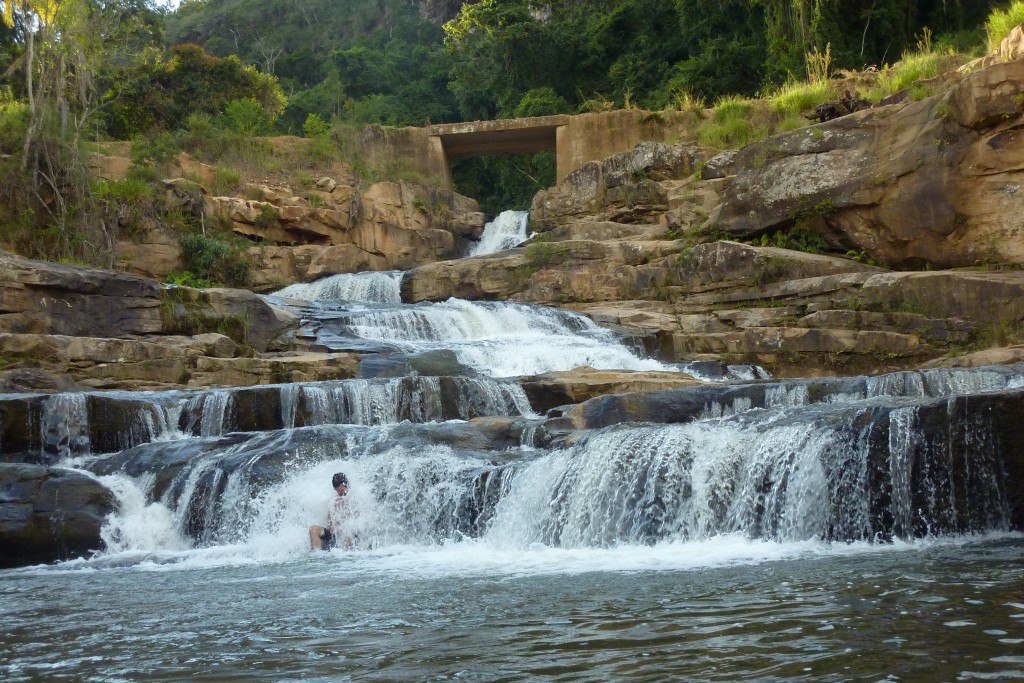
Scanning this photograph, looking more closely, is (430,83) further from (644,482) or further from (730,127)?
(644,482)

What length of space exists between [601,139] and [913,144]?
1027 centimetres

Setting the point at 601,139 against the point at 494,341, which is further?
the point at 601,139

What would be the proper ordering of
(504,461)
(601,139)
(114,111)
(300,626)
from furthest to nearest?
(114,111) → (601,139) → (504,461) → (300,626)

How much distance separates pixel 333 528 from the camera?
9703mm

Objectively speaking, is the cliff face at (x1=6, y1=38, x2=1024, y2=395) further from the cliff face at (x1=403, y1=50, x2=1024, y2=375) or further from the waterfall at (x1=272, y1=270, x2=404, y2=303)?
the waterfall at (x1=272, y1=270, x2=404, y2=303)

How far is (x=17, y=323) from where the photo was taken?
15.2m

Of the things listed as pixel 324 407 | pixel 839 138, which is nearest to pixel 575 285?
pixel 839 138

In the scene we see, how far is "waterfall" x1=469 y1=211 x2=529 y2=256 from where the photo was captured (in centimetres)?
2443

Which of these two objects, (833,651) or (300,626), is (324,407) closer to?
(300,626)

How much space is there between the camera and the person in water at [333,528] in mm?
9617

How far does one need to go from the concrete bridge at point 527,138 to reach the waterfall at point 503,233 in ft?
5.31

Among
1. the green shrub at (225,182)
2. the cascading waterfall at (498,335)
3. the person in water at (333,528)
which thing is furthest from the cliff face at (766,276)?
the person in water at (333,528)

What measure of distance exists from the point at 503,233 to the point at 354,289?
17.6 ft

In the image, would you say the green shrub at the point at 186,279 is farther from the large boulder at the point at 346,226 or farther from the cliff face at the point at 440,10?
the cliff face at the point at 440,10
